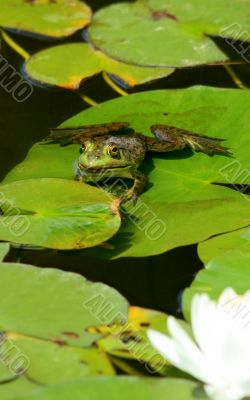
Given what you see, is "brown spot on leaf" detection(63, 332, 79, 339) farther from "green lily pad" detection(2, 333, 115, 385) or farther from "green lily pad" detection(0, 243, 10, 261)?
"green lily pad" detection(0, 243, 10, 261)

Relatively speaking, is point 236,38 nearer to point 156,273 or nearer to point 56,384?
point 156,273

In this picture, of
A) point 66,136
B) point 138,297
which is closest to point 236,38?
point 66,136

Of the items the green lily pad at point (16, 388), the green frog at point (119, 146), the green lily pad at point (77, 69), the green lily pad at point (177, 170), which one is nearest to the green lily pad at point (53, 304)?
the green lily pad at point (16, 388)

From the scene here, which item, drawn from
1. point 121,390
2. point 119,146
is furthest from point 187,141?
point 121,390

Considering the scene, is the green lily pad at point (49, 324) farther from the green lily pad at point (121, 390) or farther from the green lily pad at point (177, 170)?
the green lily pad at point (177, 170)

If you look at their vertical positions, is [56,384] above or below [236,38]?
below

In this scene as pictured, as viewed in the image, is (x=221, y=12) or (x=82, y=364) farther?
(x=221, y=12)

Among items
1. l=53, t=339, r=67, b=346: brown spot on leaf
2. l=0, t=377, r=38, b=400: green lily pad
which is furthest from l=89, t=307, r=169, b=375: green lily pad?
l=0, t=377, r=38, b=400: green lily pad
